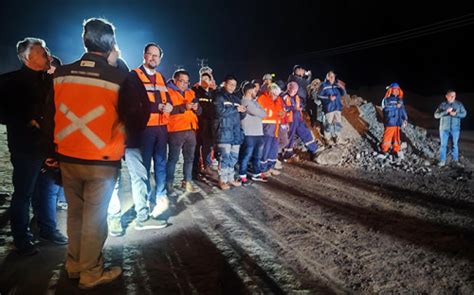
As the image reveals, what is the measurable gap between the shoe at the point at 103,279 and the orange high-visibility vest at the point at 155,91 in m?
2.22

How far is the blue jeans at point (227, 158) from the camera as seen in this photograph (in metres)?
6.42

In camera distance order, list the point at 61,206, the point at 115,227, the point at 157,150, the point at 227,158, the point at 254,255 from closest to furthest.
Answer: the point at 254,255
the point at 115,227
the point at 157,150
the point at 61,206
the point at 227,158

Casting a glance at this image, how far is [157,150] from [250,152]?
8.49 ft

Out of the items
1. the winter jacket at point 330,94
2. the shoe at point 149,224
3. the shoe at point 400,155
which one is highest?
the winter jacket at point 330,94

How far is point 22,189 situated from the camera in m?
3.58

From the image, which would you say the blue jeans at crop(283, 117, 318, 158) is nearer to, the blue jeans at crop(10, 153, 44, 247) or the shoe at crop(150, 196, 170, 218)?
the shoe at crop(150, 196, 170, 218)

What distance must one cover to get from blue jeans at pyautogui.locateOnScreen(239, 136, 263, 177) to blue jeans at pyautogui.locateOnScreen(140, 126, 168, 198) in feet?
7.46

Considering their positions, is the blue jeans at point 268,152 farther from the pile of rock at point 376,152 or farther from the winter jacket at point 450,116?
the winter jacket at point 450,116

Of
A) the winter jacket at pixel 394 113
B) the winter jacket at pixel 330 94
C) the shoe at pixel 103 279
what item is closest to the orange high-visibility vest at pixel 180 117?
the shoe at pixel 103 279

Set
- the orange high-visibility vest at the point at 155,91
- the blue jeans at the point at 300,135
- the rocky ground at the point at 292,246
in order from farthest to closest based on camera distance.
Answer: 1. the blue jeans at the point at 300,135
2. the orange high-visibility vest at the point at 155,91
3. the rocky ground at the point at 292,246

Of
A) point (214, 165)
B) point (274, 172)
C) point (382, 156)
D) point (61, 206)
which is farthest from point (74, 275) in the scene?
point (382, 156)

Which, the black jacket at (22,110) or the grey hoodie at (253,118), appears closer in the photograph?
the black jacket at (22,110)

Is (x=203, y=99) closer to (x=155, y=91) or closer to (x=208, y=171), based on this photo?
(x=208, y=171)

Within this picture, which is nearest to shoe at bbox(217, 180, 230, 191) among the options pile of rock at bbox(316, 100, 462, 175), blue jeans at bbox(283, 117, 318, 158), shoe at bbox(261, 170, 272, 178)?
shoe at bbox(261, 170, 272, 178)
